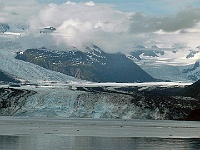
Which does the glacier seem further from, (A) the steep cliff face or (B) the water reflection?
(B) the water reflection

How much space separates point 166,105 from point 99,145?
4557 inches

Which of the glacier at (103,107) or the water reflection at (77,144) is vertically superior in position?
the water reflection at (77,144)

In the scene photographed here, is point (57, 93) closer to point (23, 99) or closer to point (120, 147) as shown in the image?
point (23, 99)

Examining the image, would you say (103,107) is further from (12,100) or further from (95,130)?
(95,130)

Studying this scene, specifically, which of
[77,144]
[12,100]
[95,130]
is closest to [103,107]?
[12,100]

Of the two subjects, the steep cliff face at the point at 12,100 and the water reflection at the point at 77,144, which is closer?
the water reflection at the point at 77,144

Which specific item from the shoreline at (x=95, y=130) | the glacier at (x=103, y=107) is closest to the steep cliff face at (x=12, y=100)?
the glacier at (x=103, y=107)

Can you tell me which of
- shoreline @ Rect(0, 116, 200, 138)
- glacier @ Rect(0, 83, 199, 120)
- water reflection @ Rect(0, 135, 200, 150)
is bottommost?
glacier @ Rect(0, 83, 199, 120)

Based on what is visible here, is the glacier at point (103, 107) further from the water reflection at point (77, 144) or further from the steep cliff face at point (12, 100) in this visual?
the water reflection at point (77, 144)

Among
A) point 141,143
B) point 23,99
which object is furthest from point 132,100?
point 141,143

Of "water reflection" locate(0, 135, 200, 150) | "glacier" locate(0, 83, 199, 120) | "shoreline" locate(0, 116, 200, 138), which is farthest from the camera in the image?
"glacier" locate(0, 83, 199, 120)

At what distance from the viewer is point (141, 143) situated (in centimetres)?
7325

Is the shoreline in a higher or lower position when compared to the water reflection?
lower

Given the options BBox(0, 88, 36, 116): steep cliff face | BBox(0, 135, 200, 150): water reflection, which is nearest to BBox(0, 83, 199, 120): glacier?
BBox(0, 88, 36, 116): steep cliff face
